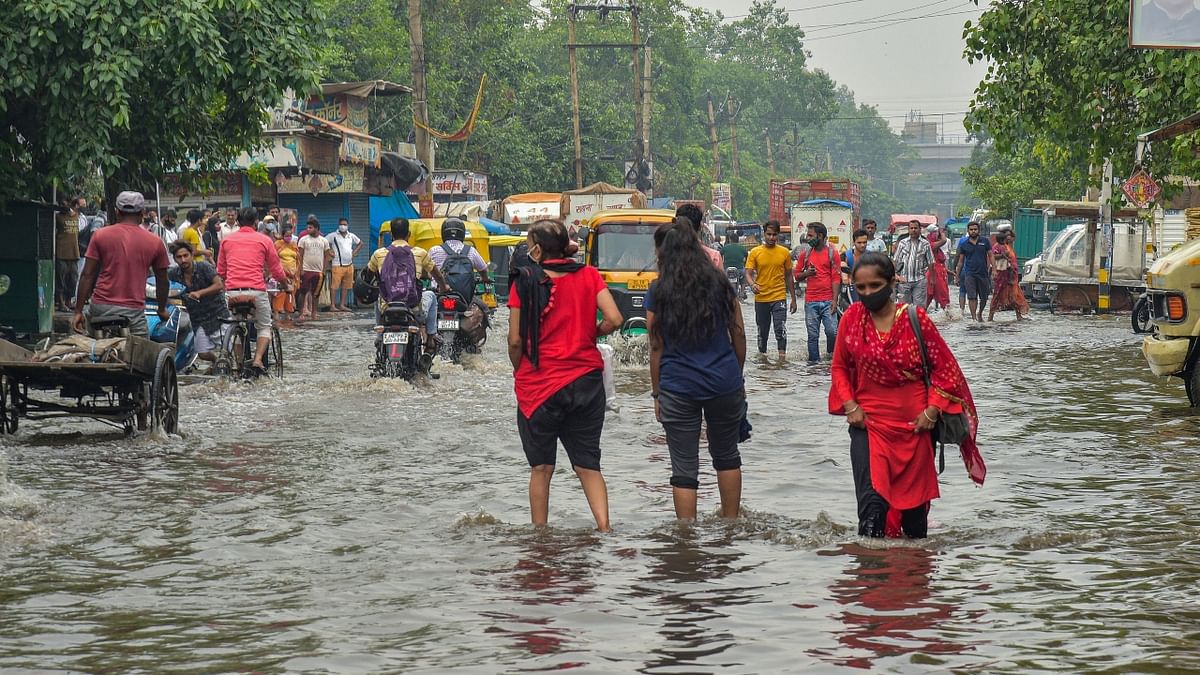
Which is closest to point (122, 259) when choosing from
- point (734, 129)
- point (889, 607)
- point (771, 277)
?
point (889, 607)

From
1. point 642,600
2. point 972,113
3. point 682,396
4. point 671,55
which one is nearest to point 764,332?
point 972,113

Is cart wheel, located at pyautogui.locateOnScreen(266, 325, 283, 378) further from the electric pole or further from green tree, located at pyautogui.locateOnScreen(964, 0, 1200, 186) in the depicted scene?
the electric pole

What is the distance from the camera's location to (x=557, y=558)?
7.68 metres

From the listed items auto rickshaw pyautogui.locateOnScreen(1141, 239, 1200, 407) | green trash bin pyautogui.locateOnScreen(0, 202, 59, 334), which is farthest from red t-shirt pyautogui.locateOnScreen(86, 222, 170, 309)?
auto rickshaw pyautogui.locateOnScreen(1141, 239, 1200, 407)

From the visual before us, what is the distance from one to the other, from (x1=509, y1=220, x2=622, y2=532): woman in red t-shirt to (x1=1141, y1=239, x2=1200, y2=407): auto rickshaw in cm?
704

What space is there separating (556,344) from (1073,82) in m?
13.9

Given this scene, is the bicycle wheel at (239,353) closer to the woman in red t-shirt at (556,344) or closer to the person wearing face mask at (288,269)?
the woman in red t-shirt at (556,344)

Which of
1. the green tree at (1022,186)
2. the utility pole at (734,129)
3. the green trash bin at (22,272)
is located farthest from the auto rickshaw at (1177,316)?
the utility pole at (734,129)

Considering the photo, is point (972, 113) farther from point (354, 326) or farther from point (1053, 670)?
point (1053, 670)

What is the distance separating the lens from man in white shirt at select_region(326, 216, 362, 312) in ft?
100

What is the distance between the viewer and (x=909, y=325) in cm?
714

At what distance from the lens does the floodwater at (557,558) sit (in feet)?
19.5

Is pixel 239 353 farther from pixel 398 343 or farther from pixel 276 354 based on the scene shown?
pixel 398 343

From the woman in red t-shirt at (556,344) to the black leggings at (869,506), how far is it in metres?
1.27
